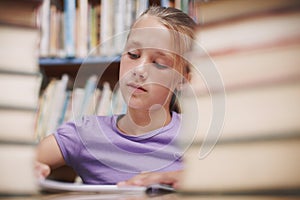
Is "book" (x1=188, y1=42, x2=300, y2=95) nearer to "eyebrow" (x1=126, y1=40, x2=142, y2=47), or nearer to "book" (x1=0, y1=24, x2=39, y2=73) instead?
"book" (x1=0, y1=24, x2=39, y2=73)

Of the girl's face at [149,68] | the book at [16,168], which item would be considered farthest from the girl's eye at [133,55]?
the book at [16,168]

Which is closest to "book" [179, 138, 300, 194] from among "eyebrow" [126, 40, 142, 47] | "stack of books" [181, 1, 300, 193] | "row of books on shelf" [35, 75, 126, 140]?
"stack of books" [181, 1, 300, 193]

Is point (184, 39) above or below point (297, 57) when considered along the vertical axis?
above

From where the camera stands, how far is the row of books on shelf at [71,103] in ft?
4.26

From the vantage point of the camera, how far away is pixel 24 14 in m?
0.55

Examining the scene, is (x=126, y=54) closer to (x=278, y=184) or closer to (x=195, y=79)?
(x=195, y=79)

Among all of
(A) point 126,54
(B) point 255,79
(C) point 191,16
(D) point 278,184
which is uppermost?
(C) point 191,16

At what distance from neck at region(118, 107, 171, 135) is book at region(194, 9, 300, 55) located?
552mm

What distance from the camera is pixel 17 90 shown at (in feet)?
1.81

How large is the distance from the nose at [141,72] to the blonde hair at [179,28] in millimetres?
88

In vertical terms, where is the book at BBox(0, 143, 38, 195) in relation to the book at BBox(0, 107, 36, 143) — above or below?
below

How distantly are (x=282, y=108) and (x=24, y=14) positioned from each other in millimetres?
336

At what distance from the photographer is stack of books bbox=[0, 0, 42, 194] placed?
1.78ft

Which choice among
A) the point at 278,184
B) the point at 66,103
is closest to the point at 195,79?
the point at 278,184
